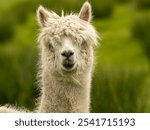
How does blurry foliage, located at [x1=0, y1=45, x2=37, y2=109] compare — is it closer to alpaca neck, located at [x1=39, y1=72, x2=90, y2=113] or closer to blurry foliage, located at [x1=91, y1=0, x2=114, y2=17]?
alpaca neck, located at [x1=39, y1=72, x2=90, y2=113]

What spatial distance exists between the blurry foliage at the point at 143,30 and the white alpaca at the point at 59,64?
8.66 metres

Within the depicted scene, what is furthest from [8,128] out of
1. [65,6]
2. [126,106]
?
[65,6]

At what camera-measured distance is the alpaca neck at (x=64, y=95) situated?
858 centimetres

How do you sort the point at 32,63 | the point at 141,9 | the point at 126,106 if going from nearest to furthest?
the point at 126,106 < the point at 32,63 < the point at 141,9

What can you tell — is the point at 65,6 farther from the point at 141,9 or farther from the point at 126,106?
the point at 126,106

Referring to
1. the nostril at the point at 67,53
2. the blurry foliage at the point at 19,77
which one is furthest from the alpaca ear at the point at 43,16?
the blurry foliage at the point at 19,77

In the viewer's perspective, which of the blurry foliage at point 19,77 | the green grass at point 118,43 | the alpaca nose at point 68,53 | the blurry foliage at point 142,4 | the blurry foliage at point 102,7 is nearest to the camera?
the alpaca nose at point 68,53

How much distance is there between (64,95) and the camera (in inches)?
339

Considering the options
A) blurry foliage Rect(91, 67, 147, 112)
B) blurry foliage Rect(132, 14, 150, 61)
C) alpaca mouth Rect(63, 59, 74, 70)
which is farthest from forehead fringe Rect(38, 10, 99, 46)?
blurry foliage Rect(132, 14, 150, 61)

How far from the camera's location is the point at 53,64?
8500mm

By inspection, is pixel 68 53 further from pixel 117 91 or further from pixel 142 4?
pixel 142 4

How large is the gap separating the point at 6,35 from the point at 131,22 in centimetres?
262

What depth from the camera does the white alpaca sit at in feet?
27.8

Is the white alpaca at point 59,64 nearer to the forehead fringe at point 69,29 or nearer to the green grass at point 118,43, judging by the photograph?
the forehead fringe at point 69,29
